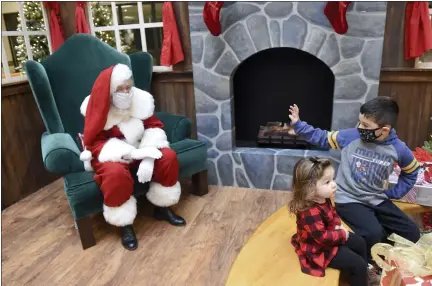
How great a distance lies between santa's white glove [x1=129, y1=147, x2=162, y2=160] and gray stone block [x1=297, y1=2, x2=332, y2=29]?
4.36ft

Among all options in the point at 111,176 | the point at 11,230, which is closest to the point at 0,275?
the point at 11,230

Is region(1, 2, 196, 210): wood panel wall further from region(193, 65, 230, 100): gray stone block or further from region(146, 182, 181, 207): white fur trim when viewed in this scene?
region(146, 182, 181, 207): white fur trim

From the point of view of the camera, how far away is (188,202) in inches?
99.0

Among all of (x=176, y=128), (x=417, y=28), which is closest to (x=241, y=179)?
(x=176, y=128)

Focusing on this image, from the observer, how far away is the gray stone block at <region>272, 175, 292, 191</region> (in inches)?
103

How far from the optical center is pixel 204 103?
2627 millimetres

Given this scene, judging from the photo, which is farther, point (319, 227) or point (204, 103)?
point (204, 103)

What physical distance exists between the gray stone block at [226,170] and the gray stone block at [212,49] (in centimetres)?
73

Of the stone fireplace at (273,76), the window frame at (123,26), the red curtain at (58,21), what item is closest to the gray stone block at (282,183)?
the stone fireplace at (273,76)

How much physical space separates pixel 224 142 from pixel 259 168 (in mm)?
342

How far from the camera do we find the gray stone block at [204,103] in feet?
8.55

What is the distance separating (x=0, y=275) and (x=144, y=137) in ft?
3.54

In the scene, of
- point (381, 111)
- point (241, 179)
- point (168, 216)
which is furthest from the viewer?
point (241, 179)

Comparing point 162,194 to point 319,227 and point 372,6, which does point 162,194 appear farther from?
Answer: point 372,6
